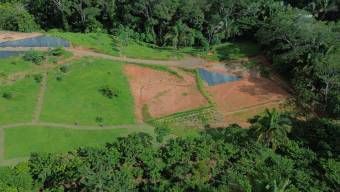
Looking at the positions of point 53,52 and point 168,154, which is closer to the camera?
point 168,154

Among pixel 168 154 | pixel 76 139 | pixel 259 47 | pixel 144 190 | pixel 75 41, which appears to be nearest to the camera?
pixel 144 190

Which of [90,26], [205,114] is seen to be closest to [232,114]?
[205,114]

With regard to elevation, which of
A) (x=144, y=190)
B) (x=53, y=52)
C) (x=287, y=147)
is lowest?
(x=144, y=190)

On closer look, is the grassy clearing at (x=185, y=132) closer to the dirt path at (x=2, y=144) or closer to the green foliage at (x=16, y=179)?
the green foliage at (x=16, y=179)

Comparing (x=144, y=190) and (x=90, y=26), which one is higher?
(x=90, y=26)

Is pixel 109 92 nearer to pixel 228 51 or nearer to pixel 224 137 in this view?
pixel 224 137

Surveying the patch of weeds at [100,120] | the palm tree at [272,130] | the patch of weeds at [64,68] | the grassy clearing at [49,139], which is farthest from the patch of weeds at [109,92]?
the palm tree at [272,130]

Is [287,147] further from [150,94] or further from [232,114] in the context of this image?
[150,94]
